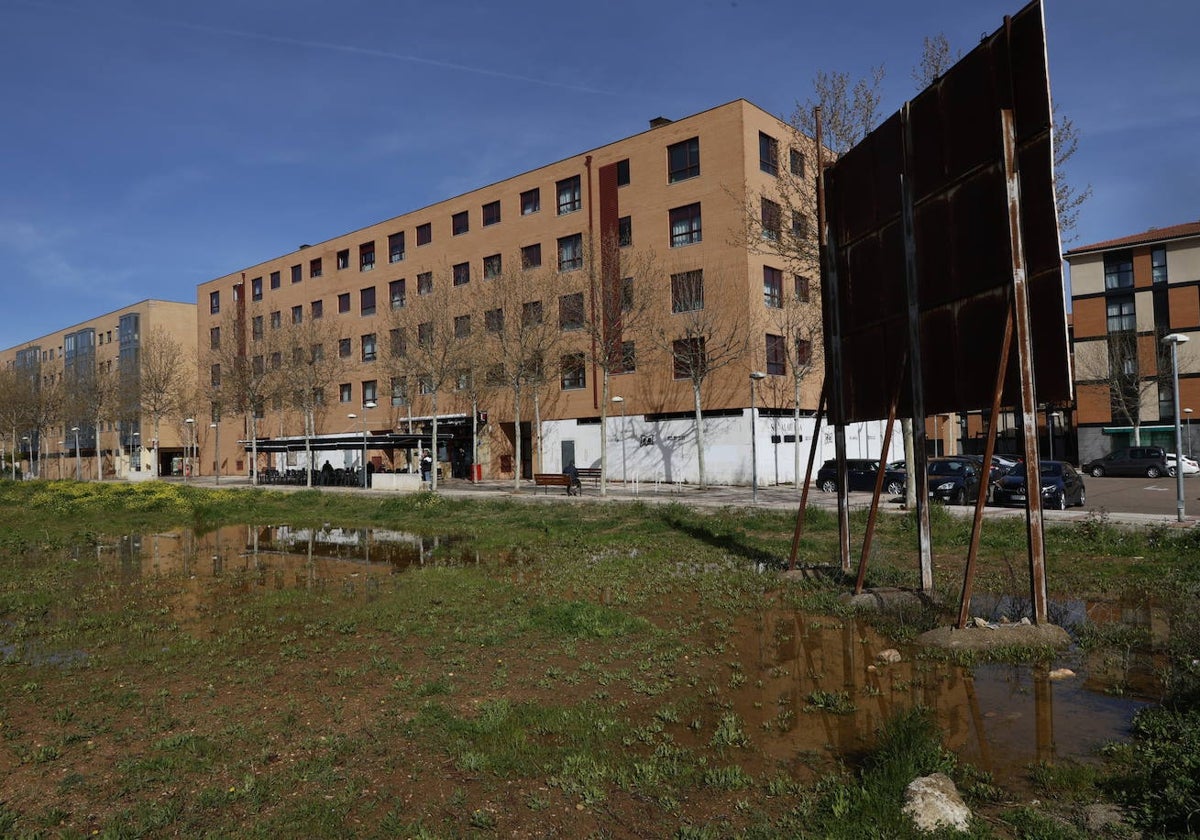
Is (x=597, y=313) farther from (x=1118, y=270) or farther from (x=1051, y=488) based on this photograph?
(x=1118, y=270)

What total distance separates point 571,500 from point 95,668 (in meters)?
19.2

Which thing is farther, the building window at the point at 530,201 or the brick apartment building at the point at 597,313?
the building window at the point at 530,201

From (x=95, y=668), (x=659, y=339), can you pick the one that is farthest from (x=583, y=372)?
(x=95, y=668)

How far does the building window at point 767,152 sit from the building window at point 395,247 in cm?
2605

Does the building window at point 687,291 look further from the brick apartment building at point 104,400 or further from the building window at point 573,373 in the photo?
the brick apartment building at point 104,400

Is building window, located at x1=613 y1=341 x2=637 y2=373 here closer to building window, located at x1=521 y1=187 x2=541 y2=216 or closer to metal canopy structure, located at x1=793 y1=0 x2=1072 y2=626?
building window, located at x1=521 y1=187 x2=541 y2=216

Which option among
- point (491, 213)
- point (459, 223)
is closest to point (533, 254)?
point (491, 213)

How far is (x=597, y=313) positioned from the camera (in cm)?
3462

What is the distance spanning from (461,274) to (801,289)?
2123cm

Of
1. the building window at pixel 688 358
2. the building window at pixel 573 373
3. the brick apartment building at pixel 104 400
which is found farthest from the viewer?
the brick apartment building at pixel 104 400

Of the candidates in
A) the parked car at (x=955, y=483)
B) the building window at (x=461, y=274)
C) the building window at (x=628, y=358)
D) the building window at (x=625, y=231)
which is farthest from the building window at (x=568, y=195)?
the parked car at (x=955, y=483)

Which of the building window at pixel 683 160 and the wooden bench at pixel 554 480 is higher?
the building window at pixel 683 160

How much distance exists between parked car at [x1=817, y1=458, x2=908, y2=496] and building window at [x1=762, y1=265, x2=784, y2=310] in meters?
9.24

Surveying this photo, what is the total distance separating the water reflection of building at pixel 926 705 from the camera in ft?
16.5
